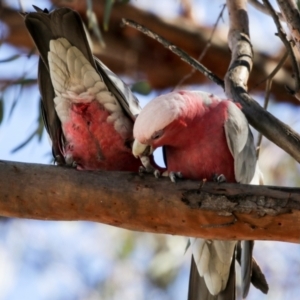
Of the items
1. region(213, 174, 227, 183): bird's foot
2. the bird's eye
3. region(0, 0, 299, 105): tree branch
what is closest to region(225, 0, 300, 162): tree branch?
region(213, 174, 227, 183): bird's foot

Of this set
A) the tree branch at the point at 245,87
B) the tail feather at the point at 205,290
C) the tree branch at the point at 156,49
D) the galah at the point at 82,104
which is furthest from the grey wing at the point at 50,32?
the tree branch at the point at 156,49

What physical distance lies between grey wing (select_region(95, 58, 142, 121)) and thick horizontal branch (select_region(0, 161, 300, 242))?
43 cm

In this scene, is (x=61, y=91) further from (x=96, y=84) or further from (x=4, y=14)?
(x=4, y=14)

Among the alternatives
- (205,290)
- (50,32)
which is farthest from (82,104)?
(205,290)

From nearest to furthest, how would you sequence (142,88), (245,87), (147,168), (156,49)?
1. (147,168)
2. (245,87)
3. (142,88)
4. (156,49)

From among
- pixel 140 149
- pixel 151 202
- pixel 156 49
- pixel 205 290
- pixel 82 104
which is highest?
pixel 156 49

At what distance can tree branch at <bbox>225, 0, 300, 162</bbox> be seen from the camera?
87.3 inches

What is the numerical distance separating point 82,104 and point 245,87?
59cm

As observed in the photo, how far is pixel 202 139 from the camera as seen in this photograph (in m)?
2.37

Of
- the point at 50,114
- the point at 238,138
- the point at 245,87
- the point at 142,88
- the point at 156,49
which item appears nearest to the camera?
the point at 238,138

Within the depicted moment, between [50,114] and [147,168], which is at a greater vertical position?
[50,114]

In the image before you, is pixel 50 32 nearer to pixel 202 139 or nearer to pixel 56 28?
pixel 56 28

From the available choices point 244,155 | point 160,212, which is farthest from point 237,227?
point 244,155

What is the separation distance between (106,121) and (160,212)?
2.00 ft
